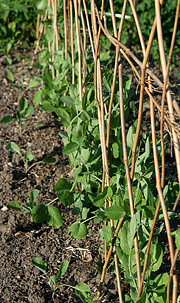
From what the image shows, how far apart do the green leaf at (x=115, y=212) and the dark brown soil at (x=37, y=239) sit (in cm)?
46

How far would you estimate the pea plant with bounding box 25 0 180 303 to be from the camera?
1010mm

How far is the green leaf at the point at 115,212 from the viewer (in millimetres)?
1251

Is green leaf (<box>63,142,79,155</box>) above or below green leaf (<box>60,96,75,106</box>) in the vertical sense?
below

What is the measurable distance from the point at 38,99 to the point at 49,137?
0.89ft

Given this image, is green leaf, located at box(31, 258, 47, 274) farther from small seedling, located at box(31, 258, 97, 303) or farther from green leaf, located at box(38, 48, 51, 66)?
green leaf, located at box(38, 48, 51, 66)

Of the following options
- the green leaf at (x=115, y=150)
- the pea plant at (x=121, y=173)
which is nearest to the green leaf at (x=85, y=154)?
the pea plant at (x=121, y=173)

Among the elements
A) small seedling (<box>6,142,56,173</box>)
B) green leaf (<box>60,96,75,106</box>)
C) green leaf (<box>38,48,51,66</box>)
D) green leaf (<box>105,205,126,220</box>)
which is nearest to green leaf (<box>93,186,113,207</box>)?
green leaf (<box>105,205,126,220</box>)

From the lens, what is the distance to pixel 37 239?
1.76 m

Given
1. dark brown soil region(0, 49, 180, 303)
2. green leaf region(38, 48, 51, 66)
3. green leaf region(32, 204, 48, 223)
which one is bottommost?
dark brown soil region(0, 49, 180, 303)

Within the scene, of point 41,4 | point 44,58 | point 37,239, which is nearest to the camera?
point 37,239

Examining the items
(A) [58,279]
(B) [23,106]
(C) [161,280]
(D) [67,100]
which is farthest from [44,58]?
(C) [161,280]

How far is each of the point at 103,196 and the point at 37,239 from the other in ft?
1.82

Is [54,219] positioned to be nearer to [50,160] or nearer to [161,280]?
[161,280]

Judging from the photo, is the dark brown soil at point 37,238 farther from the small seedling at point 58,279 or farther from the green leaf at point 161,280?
the green leaf at point 161,280
